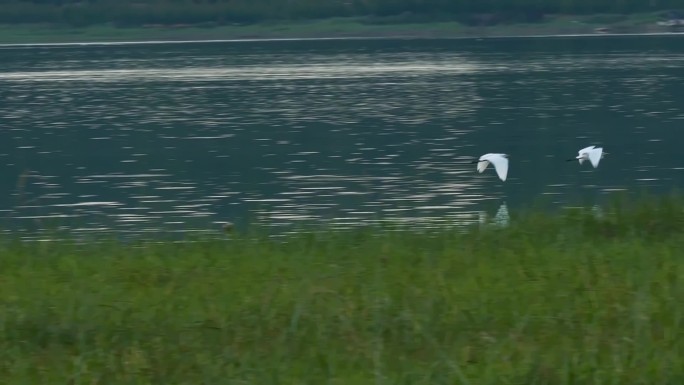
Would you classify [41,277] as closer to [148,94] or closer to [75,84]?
[148,94]

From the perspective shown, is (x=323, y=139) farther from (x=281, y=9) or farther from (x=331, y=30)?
(x=281, y=9)

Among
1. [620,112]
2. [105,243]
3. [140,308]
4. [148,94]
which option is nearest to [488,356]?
[140,308]

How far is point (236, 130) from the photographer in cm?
3244

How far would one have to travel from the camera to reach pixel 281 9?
297 feet

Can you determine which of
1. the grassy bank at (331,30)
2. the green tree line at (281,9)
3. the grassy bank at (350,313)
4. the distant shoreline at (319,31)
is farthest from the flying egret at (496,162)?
the green tree line at (281,9)

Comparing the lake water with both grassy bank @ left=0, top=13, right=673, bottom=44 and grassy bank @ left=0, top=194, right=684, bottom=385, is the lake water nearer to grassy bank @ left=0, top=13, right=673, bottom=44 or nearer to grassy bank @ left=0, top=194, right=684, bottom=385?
grassy bank @ left=0, top=194, right=684, bottom=385

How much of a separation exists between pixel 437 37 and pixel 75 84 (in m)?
40.1

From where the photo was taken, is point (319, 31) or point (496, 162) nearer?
point (496, 162)

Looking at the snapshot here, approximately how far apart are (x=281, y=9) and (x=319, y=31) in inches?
119

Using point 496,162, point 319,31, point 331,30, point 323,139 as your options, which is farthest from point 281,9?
point 496,162

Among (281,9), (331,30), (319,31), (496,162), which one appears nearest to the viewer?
(496,162)

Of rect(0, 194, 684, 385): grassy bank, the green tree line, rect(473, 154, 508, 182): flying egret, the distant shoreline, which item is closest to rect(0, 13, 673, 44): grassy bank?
the distant shoreline

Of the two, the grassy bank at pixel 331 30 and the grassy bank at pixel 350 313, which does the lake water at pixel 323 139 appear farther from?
the grassy bank at pixel 331 30

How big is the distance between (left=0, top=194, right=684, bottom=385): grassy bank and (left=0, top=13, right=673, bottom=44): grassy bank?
255ft
